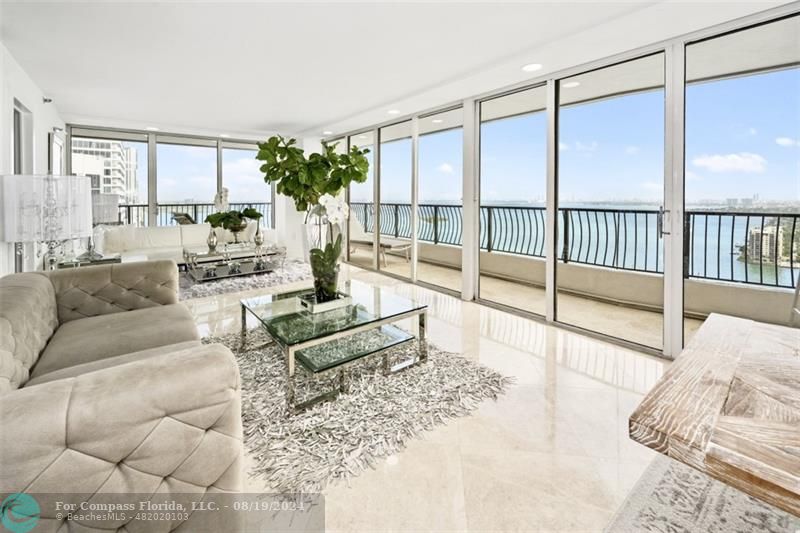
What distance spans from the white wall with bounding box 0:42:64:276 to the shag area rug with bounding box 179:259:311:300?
5.04 ft

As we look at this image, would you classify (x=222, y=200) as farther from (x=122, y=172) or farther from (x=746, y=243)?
(x=746, y=243)

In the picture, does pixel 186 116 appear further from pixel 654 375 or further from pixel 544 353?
pixel 654 375

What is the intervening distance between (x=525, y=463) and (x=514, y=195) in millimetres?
3174

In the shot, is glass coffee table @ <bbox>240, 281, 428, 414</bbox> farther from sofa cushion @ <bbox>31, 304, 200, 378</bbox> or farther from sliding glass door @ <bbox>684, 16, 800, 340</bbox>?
sliding glass door @ <bbox>684, 16, 800, 340</bbox>

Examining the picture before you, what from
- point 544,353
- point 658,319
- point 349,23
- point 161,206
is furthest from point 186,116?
point 658,319

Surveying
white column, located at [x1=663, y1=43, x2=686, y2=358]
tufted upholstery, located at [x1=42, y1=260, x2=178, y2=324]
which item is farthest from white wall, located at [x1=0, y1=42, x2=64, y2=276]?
white column, located at [x1=663, y1=43, x2=686, y2=358]

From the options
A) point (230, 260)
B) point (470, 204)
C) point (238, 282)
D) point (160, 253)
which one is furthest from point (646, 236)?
point (160, 253)

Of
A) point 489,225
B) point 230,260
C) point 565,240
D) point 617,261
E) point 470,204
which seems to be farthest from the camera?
point 230,260

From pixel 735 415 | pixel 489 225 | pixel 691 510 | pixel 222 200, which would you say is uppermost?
pixel 222 200

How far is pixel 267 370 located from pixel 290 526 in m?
1.35

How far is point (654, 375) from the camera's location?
267cm

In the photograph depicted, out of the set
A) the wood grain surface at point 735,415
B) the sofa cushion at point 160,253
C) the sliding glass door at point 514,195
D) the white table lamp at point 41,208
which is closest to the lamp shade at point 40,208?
the white table lamp at point 41,208

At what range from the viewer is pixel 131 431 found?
93 cm

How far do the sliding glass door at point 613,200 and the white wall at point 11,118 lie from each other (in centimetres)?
459
